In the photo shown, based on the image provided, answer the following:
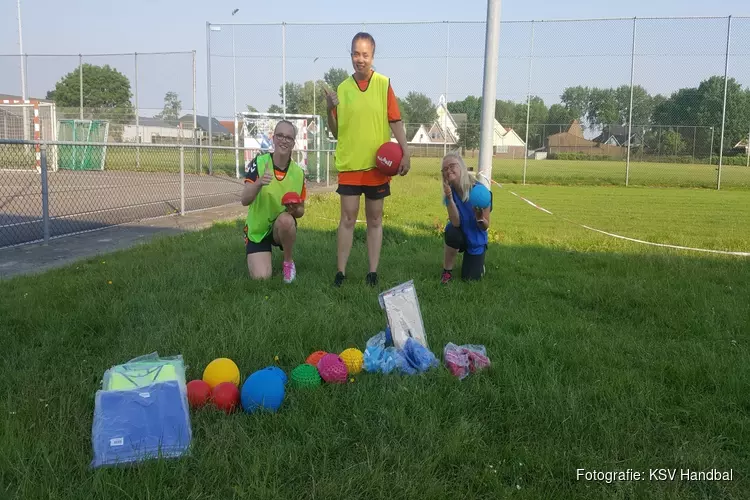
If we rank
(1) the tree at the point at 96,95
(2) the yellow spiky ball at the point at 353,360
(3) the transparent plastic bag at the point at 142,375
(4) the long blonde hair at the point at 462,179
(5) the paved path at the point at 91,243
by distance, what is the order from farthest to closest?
1. (1) the tree at the point at 96,95
2. (5) the paved path at the point at 91,243
3. (4) the long blonde hair at the point at 462,179
4. (2) the yellow spiky ball at the point at 353,360
5. (3) the transparent plastic bag at the point at 142,375

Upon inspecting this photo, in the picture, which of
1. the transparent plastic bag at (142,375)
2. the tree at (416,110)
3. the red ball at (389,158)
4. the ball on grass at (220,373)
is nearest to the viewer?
the transparent plastic bag at (142,375)

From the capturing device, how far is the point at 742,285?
4.55m

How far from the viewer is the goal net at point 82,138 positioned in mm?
18641

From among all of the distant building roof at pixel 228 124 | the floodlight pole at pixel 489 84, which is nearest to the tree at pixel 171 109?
the distant building roof at pixel 228 124

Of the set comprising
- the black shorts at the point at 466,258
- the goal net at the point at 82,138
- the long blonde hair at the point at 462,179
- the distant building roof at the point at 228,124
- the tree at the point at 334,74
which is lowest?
the black shorts at the point at 466,258

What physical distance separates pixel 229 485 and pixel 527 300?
2.79 m

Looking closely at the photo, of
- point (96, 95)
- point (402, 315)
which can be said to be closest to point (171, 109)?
point (96, 95)

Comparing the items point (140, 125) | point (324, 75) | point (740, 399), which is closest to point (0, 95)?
point (140, 125)

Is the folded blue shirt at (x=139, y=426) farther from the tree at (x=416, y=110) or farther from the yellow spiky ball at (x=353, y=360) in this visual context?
the tree at (x=416, y=110)

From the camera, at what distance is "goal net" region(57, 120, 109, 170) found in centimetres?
1864

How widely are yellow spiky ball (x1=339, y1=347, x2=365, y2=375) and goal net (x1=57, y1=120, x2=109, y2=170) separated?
1794 centimetres

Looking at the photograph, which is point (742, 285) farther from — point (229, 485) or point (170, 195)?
point (170, 195)

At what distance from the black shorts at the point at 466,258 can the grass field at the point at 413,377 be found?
0.12m

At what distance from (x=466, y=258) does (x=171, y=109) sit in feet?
60.9
